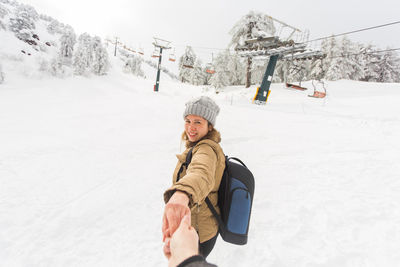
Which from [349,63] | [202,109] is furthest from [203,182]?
[349,63]

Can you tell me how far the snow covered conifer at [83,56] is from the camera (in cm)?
1584

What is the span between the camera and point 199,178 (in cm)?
110

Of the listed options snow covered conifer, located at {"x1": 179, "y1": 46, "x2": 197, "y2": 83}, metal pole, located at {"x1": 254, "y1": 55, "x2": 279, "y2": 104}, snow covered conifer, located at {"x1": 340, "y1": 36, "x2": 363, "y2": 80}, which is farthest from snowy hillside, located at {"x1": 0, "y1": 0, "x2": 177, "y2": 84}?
snow covered conifer, located at {"x1": 340, "y1": 36, "x2": 363, "y2": 80}

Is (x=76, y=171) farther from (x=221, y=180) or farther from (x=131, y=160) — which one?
(x=221, y=180)

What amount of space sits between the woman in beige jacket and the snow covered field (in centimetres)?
162

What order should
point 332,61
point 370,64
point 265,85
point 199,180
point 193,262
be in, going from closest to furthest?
1. point 193,262
2. point 199,180
3. point 265,85
4. point 332,61
5. point 370,64

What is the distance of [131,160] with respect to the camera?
5.49 m

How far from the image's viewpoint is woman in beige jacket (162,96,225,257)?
0.83 metres

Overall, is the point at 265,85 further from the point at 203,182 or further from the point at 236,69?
the point at 236,69

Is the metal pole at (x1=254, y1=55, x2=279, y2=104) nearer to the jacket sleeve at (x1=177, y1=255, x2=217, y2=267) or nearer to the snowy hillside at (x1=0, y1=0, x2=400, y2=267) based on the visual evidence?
the snowy hillside at (x1=0, y1=0, x2=400, y2=267)

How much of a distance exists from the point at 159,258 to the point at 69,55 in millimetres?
19390

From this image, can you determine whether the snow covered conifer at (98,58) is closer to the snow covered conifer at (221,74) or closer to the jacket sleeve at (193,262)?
the snow covered conifer at (221,74)

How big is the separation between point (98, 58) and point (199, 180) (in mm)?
20950

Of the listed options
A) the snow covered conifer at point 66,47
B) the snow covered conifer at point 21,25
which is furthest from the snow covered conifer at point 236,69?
the snow covered conifer at point 21,25
